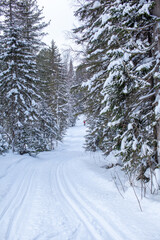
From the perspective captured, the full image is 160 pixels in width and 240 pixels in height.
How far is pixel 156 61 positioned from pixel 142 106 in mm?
1643

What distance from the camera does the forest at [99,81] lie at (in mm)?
4531

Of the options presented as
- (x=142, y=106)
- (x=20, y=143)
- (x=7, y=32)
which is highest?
(x=7, y=32)

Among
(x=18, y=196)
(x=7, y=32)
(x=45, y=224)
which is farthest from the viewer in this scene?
(x=7, y=32)

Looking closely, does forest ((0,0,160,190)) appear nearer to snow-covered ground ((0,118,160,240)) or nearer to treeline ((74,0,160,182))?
treeline ((74,0,160,182))

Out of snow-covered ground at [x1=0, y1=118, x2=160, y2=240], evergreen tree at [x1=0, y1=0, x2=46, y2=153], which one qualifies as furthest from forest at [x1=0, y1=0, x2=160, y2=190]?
snow-covered ground at [x1=0, y1=118, x2=160, y2=240]

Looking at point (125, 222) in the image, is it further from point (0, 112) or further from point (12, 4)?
point (12, 4)

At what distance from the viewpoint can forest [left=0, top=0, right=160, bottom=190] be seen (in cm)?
453

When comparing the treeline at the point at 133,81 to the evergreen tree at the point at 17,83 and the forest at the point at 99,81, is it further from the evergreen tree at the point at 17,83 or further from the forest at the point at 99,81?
the evergreen tree at the point at 17,83

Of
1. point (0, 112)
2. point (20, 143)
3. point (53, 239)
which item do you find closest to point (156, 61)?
point (53, 239)

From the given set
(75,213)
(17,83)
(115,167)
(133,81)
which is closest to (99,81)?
(133,81)

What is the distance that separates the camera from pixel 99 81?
662 cm

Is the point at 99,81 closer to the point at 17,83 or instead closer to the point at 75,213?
the point at 75,213

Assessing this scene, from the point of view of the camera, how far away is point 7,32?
1353 cm

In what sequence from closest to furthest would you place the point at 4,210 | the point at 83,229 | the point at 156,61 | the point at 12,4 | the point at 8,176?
the point at 83,229
the point at 4,210
the point at 156,61
the point at 8,176
the point at 12,4
